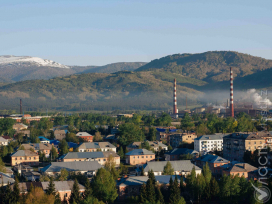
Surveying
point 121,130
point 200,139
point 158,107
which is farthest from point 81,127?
point 158,107

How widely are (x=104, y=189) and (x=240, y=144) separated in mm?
20019

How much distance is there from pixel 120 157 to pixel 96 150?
136 inches

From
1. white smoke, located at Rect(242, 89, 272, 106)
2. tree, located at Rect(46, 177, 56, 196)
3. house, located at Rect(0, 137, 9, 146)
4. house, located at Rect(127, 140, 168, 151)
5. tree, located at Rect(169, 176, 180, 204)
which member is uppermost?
white smoke, located at Rect(242, 89, 272, 106)

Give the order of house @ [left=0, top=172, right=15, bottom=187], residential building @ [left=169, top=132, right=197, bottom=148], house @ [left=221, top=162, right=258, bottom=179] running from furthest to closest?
residential building @ [left=169, top=132, right=197, bottom=148]
house @ [left=221, top=162, right=258, bottom=179]
house @ [left=0, top=172, right=15, bottom=187]

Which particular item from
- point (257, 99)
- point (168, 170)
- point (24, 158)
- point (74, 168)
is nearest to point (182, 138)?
point (24, 158)

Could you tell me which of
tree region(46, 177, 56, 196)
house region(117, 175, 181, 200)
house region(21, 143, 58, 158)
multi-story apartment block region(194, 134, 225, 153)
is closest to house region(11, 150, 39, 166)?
house region(21, 143, 58, 158)

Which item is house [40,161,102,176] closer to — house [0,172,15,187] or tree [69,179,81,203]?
house [0,172,15,187]

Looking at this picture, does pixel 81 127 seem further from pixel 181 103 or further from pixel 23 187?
pixel 181 103

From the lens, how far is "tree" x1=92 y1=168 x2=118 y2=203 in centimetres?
3500

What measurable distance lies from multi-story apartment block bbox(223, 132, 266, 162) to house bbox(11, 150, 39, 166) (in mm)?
17582

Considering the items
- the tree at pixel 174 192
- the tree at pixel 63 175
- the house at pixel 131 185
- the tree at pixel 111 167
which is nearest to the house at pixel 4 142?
the tree at pixel 111 167

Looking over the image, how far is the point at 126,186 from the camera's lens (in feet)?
122

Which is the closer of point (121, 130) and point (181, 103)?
point (121, 130)

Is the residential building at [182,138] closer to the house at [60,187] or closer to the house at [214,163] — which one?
the house at [214,163]
